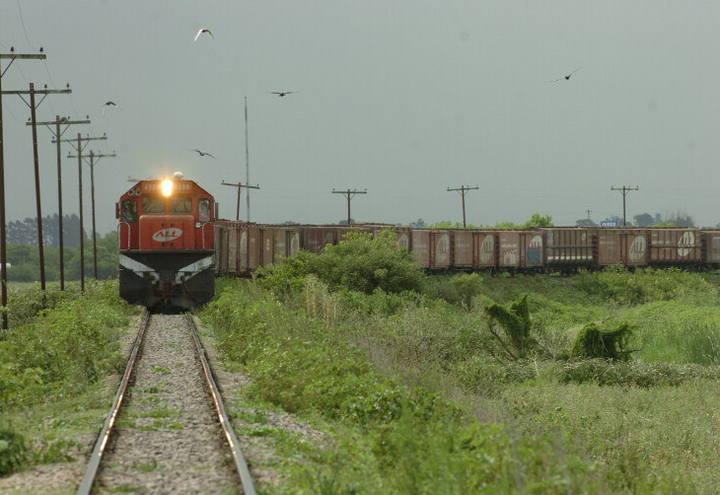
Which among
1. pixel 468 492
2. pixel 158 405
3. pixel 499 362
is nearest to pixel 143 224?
pixel 499 362

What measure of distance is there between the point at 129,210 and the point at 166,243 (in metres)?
1.53

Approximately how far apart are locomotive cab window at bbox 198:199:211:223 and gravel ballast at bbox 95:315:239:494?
909 centimetres

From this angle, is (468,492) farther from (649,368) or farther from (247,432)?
(649,368)

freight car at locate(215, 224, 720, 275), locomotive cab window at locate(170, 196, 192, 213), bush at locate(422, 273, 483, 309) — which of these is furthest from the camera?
bush at locate(422, 273, 483, 309)

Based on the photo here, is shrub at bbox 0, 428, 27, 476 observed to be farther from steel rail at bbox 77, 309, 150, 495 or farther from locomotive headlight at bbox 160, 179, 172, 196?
locomotive headlight at bbox 160, 179, 172, 196

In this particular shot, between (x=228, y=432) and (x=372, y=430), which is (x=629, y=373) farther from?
(x=228, y=432)

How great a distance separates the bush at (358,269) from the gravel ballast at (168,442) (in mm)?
15073

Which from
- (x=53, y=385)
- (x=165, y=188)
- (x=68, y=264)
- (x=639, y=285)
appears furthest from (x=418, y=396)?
(x=68, y=264)

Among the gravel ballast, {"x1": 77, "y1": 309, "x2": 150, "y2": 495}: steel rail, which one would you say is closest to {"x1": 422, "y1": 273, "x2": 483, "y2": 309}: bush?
{"x1": 77, "y1": 309, "x2": 150, "y2": 495}: steel rail

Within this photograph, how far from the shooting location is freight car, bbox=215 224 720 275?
36312 millimetres

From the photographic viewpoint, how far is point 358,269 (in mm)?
29094

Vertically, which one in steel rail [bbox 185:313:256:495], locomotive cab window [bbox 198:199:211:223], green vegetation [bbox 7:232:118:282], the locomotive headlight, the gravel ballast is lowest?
green vegetation [bbox 7:232:118:282]

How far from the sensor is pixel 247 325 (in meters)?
17.2

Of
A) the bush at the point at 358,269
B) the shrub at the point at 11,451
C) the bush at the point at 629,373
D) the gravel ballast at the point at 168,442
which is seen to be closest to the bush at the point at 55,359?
the gravel ballast at the point at 168,442
